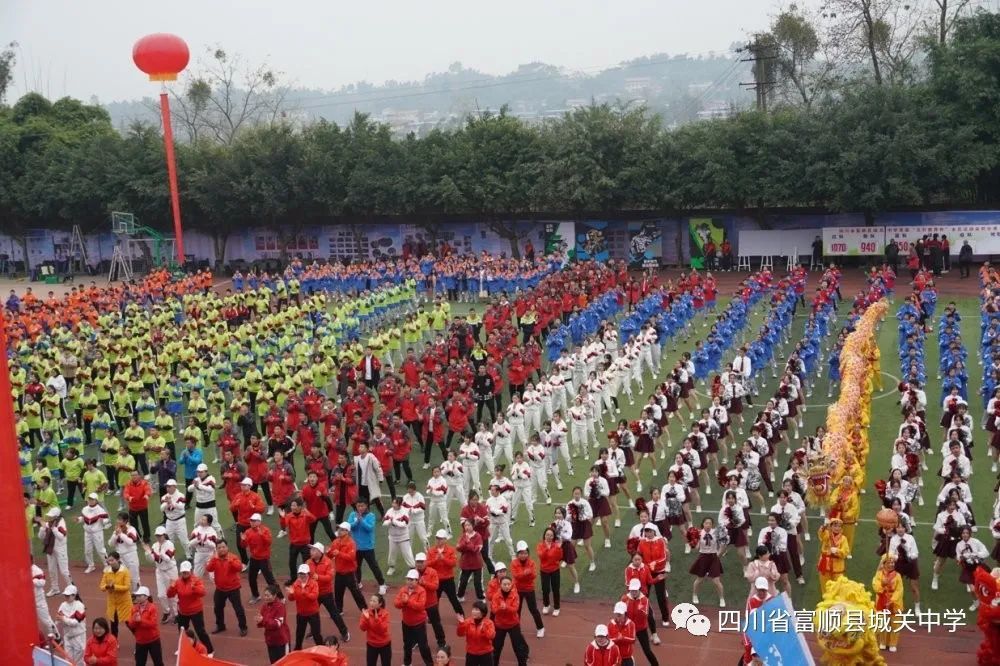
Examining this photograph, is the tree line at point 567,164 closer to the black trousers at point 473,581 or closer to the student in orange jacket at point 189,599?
the black trousers at point 473,581

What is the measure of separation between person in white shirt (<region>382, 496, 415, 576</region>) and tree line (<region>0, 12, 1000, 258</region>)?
1013 inches

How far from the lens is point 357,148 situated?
4528cm

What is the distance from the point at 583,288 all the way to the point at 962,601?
17.5 m

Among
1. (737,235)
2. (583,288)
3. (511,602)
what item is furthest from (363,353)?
(737,235)

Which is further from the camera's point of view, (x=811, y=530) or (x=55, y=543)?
(x=811, y=530)

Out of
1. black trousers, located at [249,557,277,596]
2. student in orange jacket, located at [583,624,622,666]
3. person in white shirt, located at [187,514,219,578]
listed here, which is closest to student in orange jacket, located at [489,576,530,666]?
student in orange jacket, located at [583,624,622,666]

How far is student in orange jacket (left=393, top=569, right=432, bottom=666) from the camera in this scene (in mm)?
12398

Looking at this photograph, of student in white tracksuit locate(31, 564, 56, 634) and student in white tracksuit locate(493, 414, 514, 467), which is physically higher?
student in white tracksuit locate(493, 414, 514, 467)

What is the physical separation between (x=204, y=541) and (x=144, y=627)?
70.9 inches

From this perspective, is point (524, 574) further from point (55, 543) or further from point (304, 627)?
point (55, 543)

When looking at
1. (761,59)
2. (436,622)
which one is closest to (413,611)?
(436,622)

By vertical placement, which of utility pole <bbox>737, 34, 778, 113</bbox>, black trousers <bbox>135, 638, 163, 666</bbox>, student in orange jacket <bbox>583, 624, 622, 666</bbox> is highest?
utility pole <bbox>737, 34, 778, 113</bbox>

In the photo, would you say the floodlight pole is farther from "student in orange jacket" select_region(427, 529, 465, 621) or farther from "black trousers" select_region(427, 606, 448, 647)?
"black trousers" select_region(427, 606, 448, 647)

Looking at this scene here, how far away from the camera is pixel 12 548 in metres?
9.24
